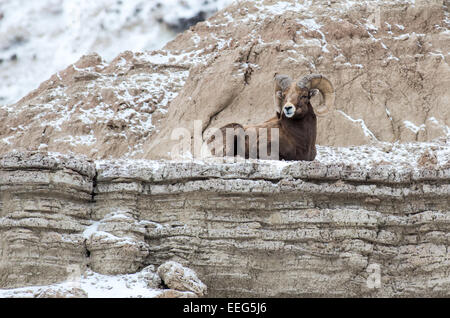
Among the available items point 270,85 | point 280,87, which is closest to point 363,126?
point 270,85

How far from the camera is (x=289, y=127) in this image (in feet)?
46.4

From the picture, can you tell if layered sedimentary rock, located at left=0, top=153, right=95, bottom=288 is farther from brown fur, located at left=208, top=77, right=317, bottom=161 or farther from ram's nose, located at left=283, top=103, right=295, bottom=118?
ram's nose, located at left=283, top=103, right=295, bottom=118

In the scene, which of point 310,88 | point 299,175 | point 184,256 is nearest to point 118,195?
point 184,256

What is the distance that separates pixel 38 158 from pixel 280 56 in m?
13.3

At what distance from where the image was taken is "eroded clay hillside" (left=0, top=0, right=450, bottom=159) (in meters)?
20.4

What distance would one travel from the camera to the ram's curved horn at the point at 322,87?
1451cm

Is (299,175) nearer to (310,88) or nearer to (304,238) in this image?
(304,238)

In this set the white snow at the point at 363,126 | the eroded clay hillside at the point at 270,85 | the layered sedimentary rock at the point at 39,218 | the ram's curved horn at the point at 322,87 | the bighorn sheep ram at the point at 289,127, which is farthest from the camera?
the eroded clay hillside at the point at 270,85

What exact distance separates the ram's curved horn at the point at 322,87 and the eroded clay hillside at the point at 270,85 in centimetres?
473

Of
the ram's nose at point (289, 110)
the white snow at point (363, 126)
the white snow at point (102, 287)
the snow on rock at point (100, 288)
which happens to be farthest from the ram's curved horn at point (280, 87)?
the white snow at point (102, 287)

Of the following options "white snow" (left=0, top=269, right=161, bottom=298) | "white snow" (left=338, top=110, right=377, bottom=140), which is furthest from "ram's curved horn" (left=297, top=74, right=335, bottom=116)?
"white snow" (left=0, top=269, right=161, bottom=298)

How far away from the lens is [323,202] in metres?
9.38

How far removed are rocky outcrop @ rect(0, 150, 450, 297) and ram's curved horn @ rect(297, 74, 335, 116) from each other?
5269 mm

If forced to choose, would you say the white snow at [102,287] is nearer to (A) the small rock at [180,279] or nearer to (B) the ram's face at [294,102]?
(A) the small rock at [180,279]
